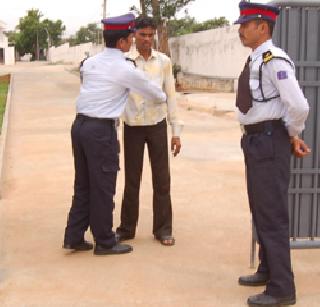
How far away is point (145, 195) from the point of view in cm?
676

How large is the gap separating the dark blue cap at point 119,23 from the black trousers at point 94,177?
644 millimetres

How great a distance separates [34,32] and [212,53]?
2796 inches

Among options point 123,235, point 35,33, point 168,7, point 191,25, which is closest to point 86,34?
point 35,33

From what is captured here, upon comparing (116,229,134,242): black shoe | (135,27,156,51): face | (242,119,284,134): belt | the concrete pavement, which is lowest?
the concrete pavement

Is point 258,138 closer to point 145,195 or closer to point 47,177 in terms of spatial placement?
point 145,195

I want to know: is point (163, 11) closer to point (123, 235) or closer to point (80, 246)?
point (123, 235)

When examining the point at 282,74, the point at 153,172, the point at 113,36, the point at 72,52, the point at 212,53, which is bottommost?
the point at 153,172

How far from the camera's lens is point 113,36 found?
4480mm

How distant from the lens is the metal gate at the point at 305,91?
405 cm

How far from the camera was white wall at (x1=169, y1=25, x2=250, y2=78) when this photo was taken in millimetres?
23547

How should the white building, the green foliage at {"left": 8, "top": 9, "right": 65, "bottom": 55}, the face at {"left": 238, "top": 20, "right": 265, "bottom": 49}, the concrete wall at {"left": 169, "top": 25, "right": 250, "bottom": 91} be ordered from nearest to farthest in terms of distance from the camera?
the face at {"left": 238, "top": 20, "right": 265, "bottom": 49}, the concrete wall at {"left": 169, "top": 25, "right": 250, "bottom": 91}, the white building, the green foliage at {"left": 8, "top": 9, "right": 65, "bottom": 55}

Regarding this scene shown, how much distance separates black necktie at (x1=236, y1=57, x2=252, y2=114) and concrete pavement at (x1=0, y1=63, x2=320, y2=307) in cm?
119

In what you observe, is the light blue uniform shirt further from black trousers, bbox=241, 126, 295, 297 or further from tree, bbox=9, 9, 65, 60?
tree, bbox=9, 9, 65, 60

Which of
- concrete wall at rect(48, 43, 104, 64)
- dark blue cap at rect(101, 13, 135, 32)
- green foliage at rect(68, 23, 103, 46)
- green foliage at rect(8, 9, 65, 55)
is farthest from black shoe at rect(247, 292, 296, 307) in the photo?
green foliage at rect(68, 23, 103, 46)
